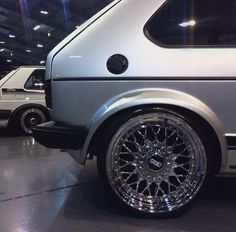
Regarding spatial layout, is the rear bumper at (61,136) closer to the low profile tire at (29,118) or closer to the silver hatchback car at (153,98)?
the silver hatchback car at (153,98)

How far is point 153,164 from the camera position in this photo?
3.15 m

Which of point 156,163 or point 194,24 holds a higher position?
point 194,24

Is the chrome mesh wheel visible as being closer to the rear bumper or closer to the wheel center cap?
the wheel center cap

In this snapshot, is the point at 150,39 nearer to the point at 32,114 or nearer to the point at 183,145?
the point at 183,145

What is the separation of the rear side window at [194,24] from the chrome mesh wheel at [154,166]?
60cm

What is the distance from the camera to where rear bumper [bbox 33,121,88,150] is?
3.18 metres

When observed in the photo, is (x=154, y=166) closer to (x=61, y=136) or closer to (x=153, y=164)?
(x=153, y=164)

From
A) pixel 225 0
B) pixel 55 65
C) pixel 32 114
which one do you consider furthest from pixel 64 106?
pixel 32 114

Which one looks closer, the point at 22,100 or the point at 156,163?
the point at 156,163

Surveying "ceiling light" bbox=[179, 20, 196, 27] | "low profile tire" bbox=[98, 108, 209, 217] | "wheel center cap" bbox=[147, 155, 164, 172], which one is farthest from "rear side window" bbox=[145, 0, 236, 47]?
"wheel center cap" bbox=[147, 155, 164, 172]

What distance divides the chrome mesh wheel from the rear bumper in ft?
0.78

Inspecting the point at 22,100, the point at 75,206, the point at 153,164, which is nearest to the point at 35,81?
the point at 22,100

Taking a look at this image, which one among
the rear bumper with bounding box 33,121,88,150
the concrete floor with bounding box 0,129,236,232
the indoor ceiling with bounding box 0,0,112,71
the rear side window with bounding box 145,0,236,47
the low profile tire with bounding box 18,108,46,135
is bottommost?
the concrete floor with bounding box 0,129,236,232

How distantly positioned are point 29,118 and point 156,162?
206 inches
